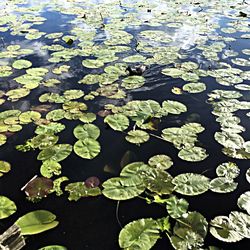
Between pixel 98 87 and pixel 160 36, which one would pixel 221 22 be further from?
pixel 98 87

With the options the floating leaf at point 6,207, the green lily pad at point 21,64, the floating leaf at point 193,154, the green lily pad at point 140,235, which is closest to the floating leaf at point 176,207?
the green lily pad at point 140,235

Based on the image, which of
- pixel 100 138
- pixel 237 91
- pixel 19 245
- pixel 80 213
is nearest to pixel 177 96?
pixel 237 91

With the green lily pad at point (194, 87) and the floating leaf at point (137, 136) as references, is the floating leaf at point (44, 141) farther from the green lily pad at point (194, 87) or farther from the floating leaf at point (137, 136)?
the green lily pad at point (194, 87)

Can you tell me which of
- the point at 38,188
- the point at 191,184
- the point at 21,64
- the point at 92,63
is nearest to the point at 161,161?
the point at 191,184

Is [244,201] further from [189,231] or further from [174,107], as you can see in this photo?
[174,107]

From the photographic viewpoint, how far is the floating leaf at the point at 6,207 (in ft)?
7.15

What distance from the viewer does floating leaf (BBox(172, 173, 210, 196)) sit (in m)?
2.35

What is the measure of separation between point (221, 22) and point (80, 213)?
642 centimetres

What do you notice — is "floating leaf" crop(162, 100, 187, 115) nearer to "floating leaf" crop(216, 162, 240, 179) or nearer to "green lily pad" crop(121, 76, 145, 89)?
"green lily pad" crop(121, 76, 145, 89)

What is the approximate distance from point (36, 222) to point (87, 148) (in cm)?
93

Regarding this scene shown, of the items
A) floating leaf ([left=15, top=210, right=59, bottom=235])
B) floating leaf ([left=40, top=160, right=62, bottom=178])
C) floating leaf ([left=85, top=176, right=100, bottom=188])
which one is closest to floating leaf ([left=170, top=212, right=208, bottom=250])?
floating leaf ([left=85, top=176, right=100, bottom=188])

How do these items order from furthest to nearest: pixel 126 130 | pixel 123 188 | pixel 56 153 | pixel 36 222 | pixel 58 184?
pixel 126 130, pixel 56 153, pixel 58 184, pixel 123 188, pixel 36 222

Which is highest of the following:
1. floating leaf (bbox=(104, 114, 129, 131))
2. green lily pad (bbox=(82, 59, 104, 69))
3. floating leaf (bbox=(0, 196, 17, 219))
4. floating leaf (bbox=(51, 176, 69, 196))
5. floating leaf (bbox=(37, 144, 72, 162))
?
green lily pad (bbox=(82, 59, 104, 69))

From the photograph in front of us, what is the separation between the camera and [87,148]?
2818 millimetres
